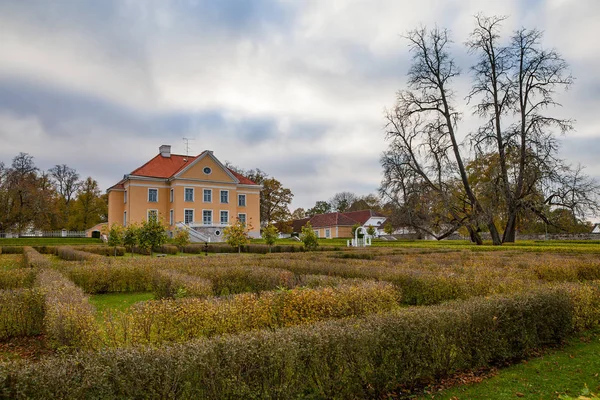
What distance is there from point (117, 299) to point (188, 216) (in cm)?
3164

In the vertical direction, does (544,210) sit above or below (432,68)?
below

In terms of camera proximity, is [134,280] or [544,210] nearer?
[134,280]

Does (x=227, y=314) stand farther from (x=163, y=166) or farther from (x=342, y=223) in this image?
(x=342, y=223)

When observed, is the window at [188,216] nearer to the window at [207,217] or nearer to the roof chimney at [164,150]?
the window at [207,217]

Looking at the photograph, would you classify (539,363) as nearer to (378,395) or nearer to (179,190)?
(378,395)

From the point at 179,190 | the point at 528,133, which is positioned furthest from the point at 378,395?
the point at 179,190

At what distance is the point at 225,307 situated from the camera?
5.71 m

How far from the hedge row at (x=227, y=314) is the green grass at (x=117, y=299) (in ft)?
15.1

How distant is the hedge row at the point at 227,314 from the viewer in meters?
5.20

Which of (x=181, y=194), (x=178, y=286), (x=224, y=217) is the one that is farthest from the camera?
(x=224, y=217)

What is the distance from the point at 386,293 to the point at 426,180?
26391mm

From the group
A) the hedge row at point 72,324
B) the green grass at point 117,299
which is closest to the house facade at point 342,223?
the green grass at point 117,299

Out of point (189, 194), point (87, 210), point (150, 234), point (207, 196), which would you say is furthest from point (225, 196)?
point (87, 210)

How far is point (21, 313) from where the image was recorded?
709 cm
